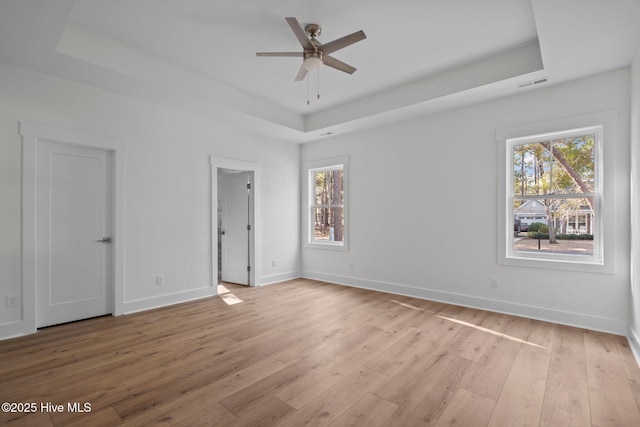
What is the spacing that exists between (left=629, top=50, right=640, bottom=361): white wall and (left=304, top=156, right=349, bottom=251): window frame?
366 cm

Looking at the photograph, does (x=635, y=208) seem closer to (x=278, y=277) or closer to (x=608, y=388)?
(x=608, y=388)

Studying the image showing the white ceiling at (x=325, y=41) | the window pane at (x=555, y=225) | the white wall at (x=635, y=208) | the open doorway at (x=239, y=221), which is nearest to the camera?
the white ceiling at (x=325, y=41)

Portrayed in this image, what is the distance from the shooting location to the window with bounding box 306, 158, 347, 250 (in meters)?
5.82

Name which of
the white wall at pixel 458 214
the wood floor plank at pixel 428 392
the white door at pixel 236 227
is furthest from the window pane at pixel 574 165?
the white door at pixel 236 227

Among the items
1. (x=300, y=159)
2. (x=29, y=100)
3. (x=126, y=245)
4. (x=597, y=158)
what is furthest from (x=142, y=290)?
(x=597, y=158)

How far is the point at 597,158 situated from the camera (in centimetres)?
343

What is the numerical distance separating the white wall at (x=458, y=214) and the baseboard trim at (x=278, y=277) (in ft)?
1.78

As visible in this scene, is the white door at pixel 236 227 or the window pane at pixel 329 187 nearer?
the white door at pixel 236 227

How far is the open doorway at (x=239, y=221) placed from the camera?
218 inches

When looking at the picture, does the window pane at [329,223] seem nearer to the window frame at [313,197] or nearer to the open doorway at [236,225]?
the window frame at [313,197]

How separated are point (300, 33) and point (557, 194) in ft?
11.2

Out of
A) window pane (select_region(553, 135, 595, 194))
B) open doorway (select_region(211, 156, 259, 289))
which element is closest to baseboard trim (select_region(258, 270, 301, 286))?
open doorway (select_region(211, 156, 259, 289))

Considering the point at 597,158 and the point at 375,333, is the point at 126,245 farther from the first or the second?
the point at 597,158

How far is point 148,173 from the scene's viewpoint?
4.17 meters
